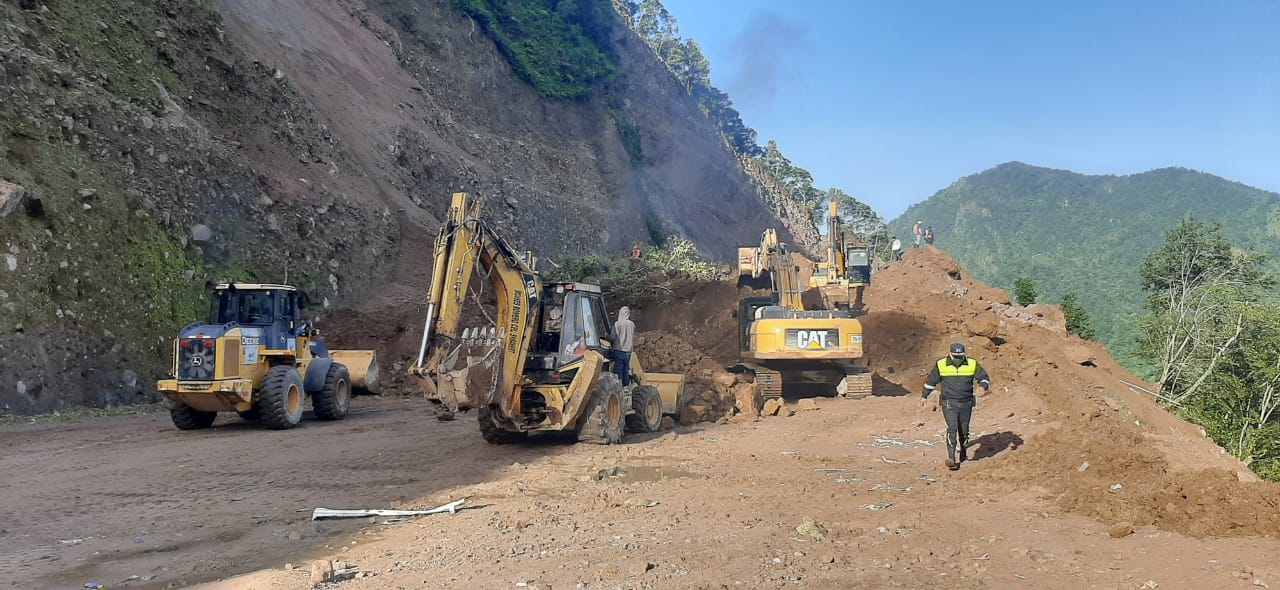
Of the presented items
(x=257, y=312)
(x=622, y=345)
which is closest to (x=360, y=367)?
(x=257, y=312)

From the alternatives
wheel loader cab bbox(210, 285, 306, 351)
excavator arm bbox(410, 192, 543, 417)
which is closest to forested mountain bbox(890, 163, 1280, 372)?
wheel loader cab bbox(210, 285, 306, 351)

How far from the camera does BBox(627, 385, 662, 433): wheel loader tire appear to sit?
12.6 m

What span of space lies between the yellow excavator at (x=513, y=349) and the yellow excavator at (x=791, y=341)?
14.5 ft

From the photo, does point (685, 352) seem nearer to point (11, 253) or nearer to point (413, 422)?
point (413, 422)

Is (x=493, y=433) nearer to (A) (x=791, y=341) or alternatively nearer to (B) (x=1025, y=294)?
(A) (x=791, y=341)

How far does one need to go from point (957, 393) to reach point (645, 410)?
4.46 metres

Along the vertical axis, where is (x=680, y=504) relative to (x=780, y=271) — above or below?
below

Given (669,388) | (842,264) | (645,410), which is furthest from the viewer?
(842,264)

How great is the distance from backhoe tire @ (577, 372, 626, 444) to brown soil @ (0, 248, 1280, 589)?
209mm

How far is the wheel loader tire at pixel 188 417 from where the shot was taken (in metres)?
13.5

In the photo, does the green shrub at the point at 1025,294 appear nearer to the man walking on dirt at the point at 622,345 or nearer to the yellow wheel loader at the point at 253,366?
the man walking on dirt at the point at 622,345

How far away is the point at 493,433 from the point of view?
37.2ft

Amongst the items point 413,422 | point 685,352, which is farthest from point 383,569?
point 685,352

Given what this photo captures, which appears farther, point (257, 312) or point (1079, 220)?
point (1079, 220)
